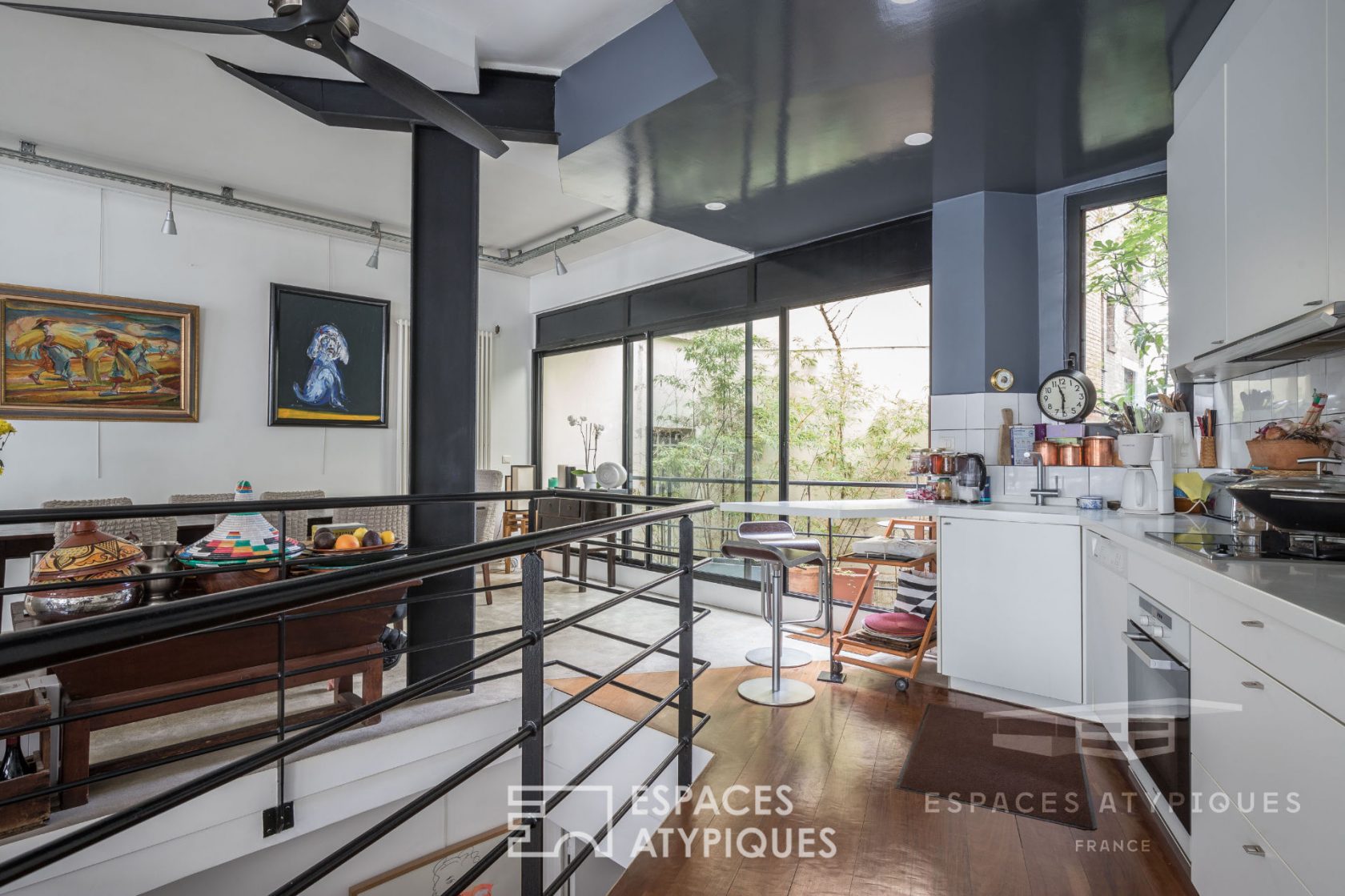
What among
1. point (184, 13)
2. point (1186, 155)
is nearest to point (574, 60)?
point (184, 13)

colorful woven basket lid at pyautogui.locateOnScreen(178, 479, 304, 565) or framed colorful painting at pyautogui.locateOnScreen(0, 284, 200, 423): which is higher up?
framed colorful painting at pyautogui.locateOnScreen(0, 284, 200, 423)

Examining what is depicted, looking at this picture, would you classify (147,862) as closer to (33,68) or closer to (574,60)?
(574,60)

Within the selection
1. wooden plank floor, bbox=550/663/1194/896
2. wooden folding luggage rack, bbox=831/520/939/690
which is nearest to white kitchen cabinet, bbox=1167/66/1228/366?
wooden folding luggage rack, bbox=831/520/939/690

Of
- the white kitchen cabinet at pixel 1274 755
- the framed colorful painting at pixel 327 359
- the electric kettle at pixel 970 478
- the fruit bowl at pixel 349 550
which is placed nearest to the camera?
the white kitchen cabinet at pixel 1274 755

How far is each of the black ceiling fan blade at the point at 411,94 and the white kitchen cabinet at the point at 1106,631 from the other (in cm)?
285

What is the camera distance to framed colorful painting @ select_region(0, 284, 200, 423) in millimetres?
4445

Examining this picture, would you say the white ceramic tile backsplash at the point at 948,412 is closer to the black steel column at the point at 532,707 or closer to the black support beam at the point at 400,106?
the black support beam at the point at 400,106

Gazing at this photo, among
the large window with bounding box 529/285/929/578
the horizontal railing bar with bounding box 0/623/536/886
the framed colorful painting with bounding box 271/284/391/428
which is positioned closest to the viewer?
the horizontal railing bar with bounding box 0/623/536/886

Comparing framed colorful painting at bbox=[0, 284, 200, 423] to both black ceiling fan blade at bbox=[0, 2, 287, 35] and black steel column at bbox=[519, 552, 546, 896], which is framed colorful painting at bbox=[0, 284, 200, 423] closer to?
black ceiling fan blade at bbox=[0, 2, 287, 35]

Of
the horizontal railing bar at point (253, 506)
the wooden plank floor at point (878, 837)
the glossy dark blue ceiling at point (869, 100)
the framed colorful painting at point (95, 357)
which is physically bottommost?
the wooden plank floor at point (878, 837)

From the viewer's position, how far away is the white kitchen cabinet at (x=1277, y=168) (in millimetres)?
Answer: 1701

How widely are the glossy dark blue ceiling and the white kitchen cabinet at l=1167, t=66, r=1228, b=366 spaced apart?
27 cm

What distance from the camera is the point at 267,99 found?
142 inches

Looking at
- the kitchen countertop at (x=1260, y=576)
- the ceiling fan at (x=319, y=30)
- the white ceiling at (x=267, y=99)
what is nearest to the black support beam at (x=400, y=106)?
the white ceiling at (x=267, y=99)
